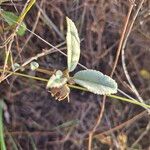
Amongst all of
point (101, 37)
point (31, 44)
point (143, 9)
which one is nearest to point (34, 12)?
point (31, 44)

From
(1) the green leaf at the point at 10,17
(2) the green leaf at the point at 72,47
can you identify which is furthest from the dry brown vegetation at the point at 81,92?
(2) the green leaf at the point at 72,47

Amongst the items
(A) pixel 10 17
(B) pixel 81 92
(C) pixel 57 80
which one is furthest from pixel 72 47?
(B) pixel 81 92

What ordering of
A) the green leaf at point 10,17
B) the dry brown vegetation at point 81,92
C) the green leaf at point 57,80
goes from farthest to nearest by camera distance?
the dry brown vegetation at point 81,92 < the green leaf at point 10,17 < the green leaf at point 57,80

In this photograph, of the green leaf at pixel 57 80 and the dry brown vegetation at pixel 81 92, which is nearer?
the green leaf at pixel 57 80

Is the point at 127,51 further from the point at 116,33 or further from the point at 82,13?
the point at 82,13

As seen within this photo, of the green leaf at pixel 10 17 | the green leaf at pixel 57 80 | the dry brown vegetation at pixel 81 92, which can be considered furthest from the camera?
the dry brown vegetation at pixel 81 92

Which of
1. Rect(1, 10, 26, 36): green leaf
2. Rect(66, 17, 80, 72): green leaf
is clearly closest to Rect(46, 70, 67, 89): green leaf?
Rect(66, 17, 80, 72): green leaf

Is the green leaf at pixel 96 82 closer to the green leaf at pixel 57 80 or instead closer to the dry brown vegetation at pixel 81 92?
the green leaf at pixel 57 80
